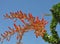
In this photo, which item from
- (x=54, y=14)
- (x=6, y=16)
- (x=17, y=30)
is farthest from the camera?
(x=54, y=14)

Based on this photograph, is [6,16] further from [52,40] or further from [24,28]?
[52,40]

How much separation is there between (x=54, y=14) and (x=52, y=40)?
3027 mm

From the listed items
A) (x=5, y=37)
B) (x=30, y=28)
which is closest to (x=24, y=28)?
A: (x=30, y=28)

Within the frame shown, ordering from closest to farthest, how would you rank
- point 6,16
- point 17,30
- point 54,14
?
point 17,30, point 6,16, point 54,14

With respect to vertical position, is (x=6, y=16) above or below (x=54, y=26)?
below

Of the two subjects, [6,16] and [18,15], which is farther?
[6,16]

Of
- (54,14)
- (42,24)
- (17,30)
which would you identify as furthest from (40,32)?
(54,14)

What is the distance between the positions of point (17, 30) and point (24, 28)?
28 cm

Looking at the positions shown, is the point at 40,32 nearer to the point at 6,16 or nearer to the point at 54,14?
the point at 6,16

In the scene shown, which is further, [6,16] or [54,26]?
[54,26]

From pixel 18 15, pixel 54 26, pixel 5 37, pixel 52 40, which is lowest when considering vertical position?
pixel 5 37

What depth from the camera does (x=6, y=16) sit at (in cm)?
837

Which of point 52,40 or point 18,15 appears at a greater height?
point 52,40

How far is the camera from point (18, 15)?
785cm
